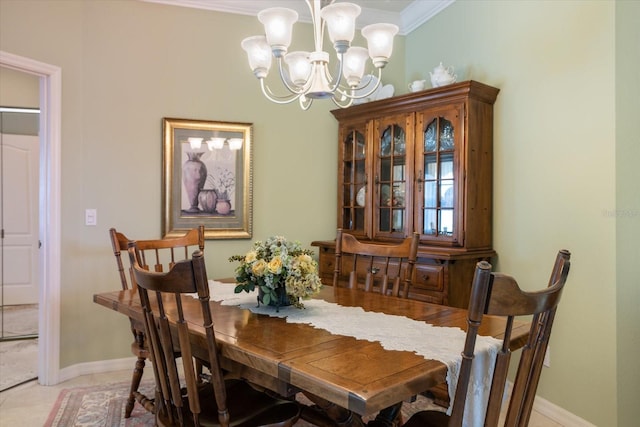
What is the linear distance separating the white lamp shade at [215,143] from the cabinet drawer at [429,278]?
69.0 inches

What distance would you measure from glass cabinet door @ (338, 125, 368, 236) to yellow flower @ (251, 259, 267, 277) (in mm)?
1854

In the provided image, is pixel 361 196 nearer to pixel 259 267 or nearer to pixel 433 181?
pixel 433 181

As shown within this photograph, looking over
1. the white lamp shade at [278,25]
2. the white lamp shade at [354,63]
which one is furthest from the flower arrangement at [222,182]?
the white lamp shade at [278,25]

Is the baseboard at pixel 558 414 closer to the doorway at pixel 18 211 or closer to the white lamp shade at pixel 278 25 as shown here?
the white lamp shade at pixel 278 25

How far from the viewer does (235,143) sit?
3568mm

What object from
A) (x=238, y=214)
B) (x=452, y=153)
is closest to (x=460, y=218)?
(x=452, y=153)

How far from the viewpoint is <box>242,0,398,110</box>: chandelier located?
193 cm

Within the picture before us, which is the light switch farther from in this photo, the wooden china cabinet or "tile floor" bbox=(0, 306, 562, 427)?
the wooden china cabinet

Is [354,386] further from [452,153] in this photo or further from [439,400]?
[452,153]

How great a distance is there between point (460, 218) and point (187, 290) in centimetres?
208

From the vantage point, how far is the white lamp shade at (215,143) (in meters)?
3.50

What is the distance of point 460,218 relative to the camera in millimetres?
2902

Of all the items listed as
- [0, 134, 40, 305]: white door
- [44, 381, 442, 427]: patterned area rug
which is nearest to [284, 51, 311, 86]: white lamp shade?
[44, 381, 442, 427]: patterned area rug

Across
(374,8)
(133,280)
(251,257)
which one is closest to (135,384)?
(133,280)
